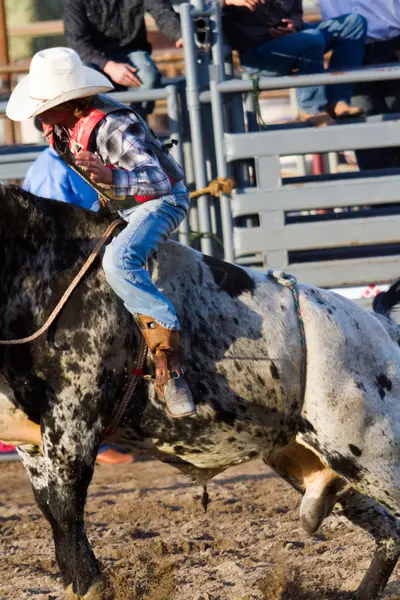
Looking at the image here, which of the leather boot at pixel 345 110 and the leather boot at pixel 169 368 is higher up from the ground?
the leather boot at pixel 345 110

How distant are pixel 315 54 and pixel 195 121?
3.52 feet

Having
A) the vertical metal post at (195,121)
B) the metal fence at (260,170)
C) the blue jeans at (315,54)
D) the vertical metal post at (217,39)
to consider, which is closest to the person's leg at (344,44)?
the blue jeans at (315,54)

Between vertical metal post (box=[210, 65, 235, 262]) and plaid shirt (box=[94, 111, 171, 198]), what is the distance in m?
2.87

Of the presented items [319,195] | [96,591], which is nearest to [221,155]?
[319,195]

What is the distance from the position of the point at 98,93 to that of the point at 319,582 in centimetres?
245

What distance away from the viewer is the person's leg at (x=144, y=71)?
6977 mm

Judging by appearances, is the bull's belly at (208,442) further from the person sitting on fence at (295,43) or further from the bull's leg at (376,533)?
the person sitting on fence at (295,43)

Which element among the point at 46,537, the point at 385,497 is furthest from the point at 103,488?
the point at 385,497

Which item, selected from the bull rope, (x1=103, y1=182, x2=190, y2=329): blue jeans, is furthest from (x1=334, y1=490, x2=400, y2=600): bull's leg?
(x1=103, y1=182, x2=190, y2=329): blue jeans

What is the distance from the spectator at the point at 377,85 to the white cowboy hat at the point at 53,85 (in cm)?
386

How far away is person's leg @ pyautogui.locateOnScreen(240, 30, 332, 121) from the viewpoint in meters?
7.09

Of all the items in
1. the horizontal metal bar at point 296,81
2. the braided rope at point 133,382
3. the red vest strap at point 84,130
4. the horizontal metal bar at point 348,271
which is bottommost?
the horizontal metal bar at point 348,271

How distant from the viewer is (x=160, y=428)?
4.17 m

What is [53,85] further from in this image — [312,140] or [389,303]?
[312,140]
